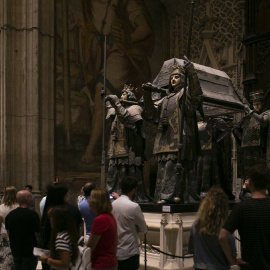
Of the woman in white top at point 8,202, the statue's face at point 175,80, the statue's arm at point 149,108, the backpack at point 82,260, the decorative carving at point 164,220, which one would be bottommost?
the decorative carving at point 164,220

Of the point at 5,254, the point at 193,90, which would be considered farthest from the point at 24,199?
the point at 193,90

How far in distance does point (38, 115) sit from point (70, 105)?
4.90 ft

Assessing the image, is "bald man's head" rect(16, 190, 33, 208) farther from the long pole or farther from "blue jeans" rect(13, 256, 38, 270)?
the long pole

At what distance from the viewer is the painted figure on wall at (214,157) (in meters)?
9.83

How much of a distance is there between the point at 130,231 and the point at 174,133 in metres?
3.23

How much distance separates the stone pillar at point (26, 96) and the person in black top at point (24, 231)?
8.80m

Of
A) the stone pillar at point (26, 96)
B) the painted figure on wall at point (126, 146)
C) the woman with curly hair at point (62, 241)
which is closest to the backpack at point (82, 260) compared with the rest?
the woman with curly hair at point (62, 241)

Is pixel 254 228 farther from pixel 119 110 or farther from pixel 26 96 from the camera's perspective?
pixel 26 96

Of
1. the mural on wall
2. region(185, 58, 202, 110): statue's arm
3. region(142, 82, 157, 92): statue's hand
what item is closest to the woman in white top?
region(142, 82, 157, 92): statue's hand

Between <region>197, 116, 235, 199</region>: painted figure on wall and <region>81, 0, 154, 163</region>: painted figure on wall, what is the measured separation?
6.69 metres

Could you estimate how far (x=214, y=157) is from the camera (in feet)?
32.5

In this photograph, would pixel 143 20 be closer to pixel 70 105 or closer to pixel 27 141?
pixel 70 105

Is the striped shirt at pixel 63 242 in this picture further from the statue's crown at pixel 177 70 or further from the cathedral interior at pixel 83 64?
the cathedral interior at pixel 83 64

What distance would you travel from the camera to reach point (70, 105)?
615 inches
